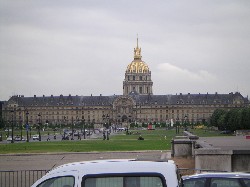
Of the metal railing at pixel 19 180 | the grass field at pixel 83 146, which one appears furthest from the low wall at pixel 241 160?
the grass field at pixel 83 146

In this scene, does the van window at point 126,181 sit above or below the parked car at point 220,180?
above

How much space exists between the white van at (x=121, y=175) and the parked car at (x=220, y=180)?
7.20 feet

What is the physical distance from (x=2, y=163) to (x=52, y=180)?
65.6ft

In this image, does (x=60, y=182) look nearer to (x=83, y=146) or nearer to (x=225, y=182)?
(x=225, y=182)

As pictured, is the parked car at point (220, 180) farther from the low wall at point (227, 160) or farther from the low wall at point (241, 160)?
the low wall at point (241, 160)

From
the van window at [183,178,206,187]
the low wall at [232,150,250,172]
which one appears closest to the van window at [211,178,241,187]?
the van window at [183,178,206,187]

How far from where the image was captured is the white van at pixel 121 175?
7.84 meters

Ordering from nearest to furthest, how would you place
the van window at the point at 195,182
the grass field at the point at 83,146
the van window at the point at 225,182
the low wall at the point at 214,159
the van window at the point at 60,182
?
the van window at the point at 60,182, the van window at the point at 225,182, the van window at the point at 195,182, the low wall at the point at 214,159, the grass field at the point at 83,146

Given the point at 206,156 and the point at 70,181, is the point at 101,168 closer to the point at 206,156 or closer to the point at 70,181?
the point at 70,181

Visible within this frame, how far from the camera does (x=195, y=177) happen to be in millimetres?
10430

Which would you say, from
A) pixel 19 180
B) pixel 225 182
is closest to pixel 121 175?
pixel 225 182

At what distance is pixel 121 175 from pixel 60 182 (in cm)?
91

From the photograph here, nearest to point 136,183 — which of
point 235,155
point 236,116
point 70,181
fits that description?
point 70,181

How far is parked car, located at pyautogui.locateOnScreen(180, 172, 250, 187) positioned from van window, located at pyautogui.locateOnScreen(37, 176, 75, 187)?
2.66 metres
